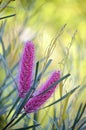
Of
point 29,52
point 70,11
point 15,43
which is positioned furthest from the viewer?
point 70,11

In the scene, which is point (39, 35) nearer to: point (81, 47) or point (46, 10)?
point (81, 47)

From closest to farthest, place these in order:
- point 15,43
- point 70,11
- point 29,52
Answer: point 29,52, point 15,43, point 70,11

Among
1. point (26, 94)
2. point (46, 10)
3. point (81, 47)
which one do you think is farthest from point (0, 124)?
point (46, 10)

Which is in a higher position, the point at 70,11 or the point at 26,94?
the point at 26,94

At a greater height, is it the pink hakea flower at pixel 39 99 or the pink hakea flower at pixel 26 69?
the pink hakea flower at pixel 26 69

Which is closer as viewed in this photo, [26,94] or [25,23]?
[26,94]

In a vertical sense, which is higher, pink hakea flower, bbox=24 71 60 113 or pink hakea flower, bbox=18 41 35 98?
pink hakea flower, bbox=18 41 35 98

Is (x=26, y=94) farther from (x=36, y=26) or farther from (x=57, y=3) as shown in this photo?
(x=57, y=3)
